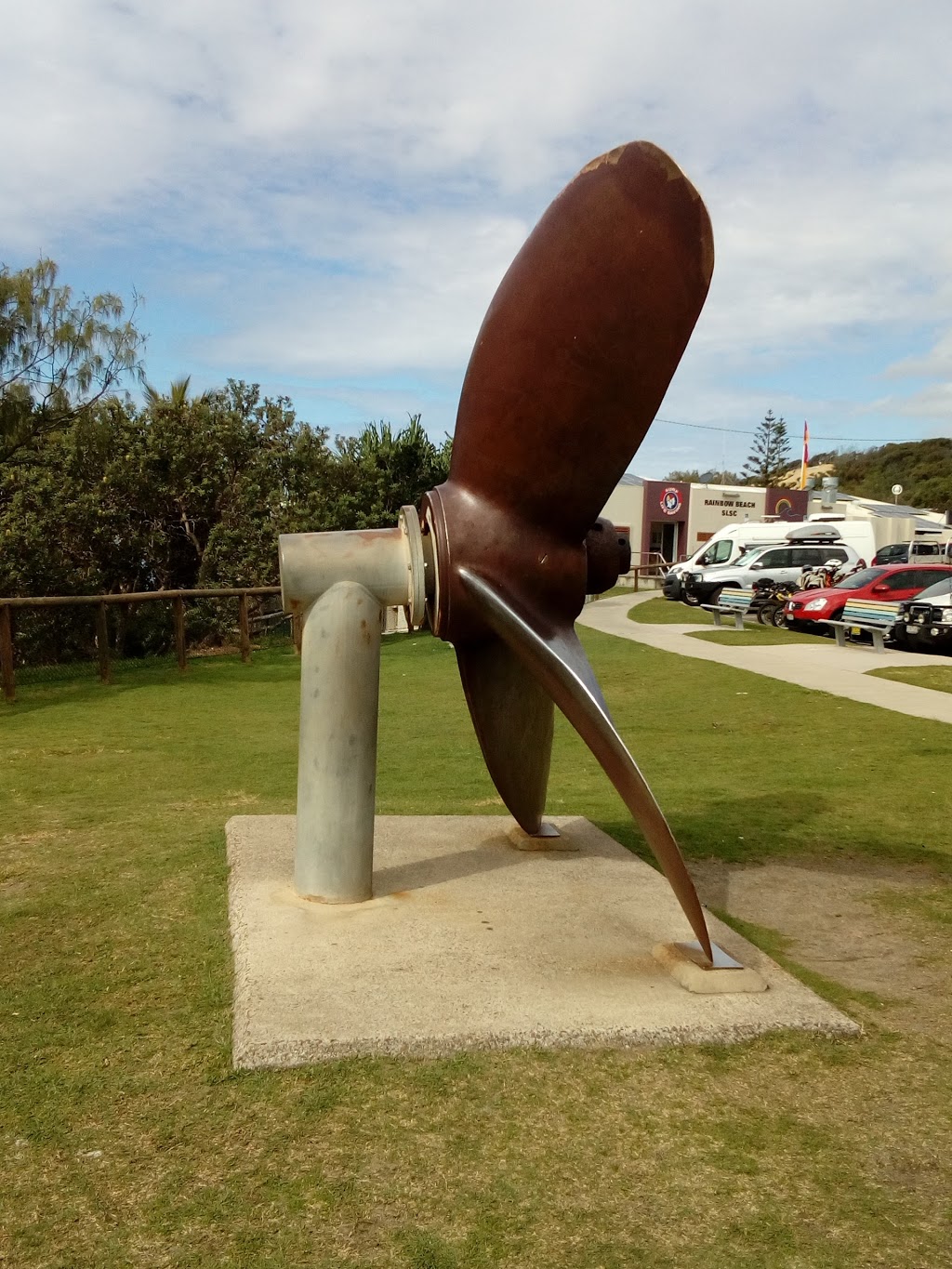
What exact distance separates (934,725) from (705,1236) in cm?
830

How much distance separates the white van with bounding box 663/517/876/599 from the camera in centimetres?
2792

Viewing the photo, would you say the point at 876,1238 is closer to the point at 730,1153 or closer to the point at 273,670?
the point at 730,1153

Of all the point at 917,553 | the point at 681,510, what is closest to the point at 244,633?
the point at 917,553

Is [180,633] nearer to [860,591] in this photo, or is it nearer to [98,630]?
[98,630]

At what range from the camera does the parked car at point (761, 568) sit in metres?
25.1

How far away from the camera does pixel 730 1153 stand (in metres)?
2.86

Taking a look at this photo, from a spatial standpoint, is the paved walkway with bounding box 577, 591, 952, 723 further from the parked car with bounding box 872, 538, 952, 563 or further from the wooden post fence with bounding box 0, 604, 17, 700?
the parked car with bounding box 872, 538, 952, 563

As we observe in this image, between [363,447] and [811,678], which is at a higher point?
[363,447]

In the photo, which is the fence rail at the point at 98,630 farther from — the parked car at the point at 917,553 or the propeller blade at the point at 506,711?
the parked car at the point at 917,553

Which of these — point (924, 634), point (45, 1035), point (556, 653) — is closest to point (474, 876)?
point (556, 653)

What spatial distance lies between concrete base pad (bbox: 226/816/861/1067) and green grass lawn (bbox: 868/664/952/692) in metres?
8.92

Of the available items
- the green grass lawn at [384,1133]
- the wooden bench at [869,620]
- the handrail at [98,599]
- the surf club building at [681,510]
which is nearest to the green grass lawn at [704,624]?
the wooden bench at [869,620]

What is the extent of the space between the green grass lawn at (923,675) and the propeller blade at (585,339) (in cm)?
977

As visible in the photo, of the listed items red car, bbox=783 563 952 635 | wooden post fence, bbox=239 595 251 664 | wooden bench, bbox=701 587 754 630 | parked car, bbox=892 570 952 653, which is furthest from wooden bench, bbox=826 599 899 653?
wooden post fence, bbox=239 595 251 664
